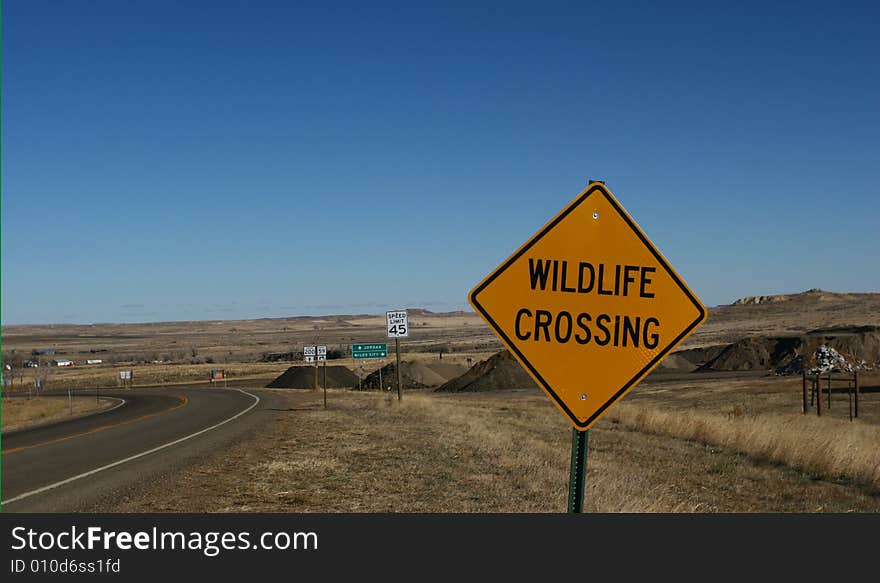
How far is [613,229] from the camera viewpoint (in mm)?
5223

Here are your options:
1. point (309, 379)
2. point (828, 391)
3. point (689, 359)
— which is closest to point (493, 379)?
point (309, 379)

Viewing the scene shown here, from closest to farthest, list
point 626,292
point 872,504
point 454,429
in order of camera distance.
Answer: point 626,292
point 872,504
point 454,429

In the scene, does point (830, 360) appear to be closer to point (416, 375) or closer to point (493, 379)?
point (493, 379)

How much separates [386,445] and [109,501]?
7.08 meters

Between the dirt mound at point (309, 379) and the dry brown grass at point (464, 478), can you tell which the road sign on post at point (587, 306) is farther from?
the dirt mound at point (309, 379)

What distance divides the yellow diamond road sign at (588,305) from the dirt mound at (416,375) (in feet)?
193

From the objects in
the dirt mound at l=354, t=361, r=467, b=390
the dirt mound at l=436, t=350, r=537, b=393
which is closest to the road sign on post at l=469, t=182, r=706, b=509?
the dirt mound at l=436, t=350, r=537, b=393

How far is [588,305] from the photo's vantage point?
16.9ft

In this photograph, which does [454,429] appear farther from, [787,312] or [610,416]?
[787,312]

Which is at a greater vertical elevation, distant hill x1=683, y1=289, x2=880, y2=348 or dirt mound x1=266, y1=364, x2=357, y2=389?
distant hill x1=683, y1=289, x2=880, y2=348

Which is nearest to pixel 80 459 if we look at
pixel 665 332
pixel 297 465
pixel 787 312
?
pixel 297 465

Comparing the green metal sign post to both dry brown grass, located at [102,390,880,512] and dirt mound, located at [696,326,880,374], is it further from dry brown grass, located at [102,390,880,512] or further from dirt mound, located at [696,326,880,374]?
dirt mound, located at [696,326,880,374]

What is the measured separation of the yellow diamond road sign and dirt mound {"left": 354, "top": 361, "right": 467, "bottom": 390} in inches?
2317

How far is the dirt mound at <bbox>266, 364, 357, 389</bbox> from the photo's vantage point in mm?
64938
